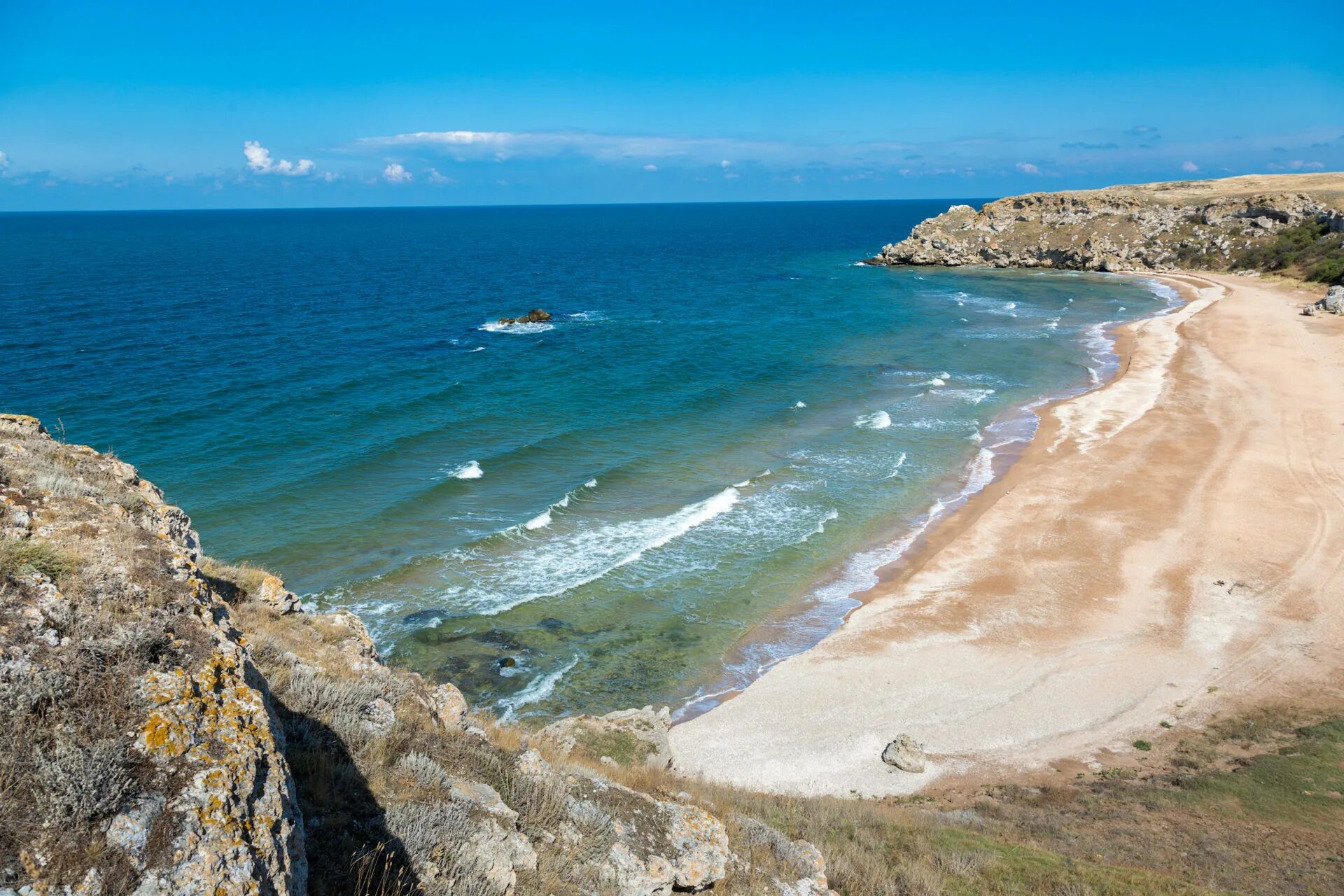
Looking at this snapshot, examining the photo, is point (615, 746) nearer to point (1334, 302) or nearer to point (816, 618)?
point (816, 618)

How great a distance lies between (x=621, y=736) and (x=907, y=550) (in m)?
16.2

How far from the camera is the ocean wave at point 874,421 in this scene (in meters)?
42.1

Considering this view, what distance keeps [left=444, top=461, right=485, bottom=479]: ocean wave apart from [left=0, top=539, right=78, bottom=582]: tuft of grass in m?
27.6

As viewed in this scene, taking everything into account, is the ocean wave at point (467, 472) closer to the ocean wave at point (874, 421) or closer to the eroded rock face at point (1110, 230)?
the ocean wave at point (874, 421)

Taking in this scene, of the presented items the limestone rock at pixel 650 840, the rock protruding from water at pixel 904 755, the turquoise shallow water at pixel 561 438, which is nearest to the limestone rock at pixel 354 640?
the limestone rock at pixel 650 840

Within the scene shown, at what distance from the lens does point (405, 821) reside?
6914mm

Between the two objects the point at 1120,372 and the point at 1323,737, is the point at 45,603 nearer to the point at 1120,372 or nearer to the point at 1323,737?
the point at 1323,737

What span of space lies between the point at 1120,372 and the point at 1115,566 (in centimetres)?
3160

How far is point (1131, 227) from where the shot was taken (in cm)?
10625

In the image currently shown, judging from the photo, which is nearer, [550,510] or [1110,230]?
[550,510]

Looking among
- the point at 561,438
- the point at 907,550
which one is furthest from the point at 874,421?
the point at 561,438

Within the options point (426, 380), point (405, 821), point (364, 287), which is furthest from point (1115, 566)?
point (364, 287)

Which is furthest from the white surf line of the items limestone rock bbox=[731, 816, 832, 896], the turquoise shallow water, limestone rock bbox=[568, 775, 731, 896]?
limestone rock bbox=[568, 775, 731, 896]

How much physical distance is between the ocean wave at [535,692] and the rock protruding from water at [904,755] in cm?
852
